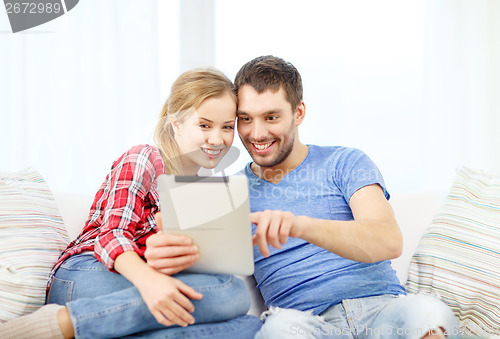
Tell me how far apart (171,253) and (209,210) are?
0.12 metres

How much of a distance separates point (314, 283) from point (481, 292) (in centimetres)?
52

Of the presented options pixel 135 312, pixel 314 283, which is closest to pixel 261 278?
pixel 314 283

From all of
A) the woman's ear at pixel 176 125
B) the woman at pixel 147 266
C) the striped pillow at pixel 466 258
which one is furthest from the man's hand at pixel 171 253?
the striped pillow at pixel 466 258

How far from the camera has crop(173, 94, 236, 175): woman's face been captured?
147 cm

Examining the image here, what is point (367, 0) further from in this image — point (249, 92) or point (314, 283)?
point (314, 283)

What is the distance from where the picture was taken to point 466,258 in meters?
1.55

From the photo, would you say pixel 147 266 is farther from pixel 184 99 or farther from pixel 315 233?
pixel 184 99

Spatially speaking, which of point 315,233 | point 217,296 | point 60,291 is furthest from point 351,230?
point 60,291

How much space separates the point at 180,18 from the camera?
2.49 m

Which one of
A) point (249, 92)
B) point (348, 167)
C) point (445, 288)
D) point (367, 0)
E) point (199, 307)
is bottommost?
point (445, 288)

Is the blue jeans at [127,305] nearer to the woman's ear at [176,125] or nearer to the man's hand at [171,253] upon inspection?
the man's hand at [171,253]

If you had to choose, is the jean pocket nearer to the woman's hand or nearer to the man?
the woman's hand

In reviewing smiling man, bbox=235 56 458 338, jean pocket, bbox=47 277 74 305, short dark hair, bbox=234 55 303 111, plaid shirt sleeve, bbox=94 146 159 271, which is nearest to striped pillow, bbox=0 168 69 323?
jean pocket, bbox=47 277 74 305

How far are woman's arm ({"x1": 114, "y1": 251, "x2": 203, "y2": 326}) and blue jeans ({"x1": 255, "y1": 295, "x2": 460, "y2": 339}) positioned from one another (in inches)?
8.3
